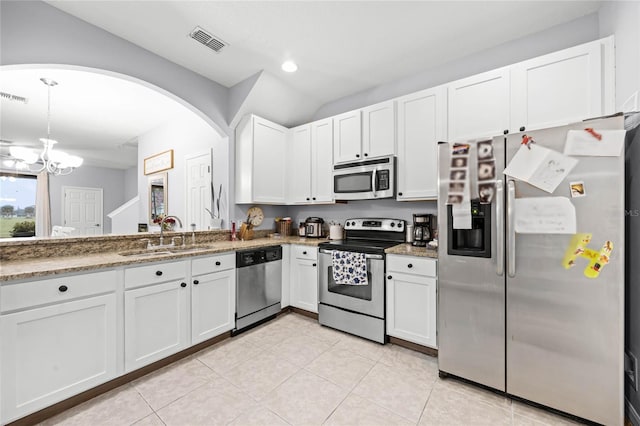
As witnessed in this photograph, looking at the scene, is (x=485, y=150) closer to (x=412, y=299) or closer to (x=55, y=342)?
(x=412, y=299)

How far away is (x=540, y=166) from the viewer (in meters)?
1.56

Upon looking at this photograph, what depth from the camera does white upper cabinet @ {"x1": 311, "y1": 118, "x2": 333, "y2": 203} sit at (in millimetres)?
3127

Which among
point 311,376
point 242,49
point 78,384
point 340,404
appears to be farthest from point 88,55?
point 340,404

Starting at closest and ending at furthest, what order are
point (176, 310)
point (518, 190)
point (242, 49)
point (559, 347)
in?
point (559, 347) < point (518, 190) < point (176, 310) < point (242, 49)

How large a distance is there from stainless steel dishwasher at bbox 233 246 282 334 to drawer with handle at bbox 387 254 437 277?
4.25 ft

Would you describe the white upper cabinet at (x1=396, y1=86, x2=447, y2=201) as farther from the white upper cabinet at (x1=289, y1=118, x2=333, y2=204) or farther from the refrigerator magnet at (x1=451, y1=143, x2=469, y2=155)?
the white upper cabinet at (x1=289, y1=118, x2=333, y2=204)

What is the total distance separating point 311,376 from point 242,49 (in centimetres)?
291

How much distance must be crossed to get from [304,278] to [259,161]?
1516 millimetres

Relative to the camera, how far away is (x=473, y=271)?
1.77 meters

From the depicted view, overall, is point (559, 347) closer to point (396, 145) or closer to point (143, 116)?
point (396, 145)

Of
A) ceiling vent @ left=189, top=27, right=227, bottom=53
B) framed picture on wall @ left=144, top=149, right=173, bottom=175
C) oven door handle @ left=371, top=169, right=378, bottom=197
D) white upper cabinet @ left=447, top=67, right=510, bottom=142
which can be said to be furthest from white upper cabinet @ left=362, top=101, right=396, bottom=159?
framed picture on wall @ left=144, top=149, right=173, bottom=175

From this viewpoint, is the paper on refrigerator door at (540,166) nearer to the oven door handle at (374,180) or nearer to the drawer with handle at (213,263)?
the oven door handle at (374,180)

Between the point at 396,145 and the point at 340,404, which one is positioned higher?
the point at 396,145

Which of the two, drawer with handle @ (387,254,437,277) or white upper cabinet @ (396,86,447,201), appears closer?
drawer with handle @ (387,254,437,277)
